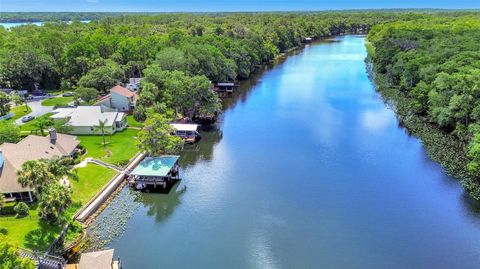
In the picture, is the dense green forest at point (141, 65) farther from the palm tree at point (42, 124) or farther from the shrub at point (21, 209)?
the shrub at point (21, 209)

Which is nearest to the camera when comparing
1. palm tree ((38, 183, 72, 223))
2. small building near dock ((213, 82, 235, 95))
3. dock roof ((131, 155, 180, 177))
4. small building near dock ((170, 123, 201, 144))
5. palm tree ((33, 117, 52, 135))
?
palm tree ((38, 183, 72, 223))

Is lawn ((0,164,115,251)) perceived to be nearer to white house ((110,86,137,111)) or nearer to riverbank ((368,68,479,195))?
white house ((110,86,137,111))

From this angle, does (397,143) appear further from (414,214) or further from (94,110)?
(94,110)

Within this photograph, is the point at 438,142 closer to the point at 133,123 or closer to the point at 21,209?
the point at 133,123

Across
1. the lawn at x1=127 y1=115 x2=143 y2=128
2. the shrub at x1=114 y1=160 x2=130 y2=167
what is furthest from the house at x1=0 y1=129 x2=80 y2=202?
the lawn at x1=127 y1=115 x2=143 y2=128

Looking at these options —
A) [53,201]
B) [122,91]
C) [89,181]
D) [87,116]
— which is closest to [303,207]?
[53,201]

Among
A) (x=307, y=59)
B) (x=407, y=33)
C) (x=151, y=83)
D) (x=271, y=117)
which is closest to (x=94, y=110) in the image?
(x=151, y=83)

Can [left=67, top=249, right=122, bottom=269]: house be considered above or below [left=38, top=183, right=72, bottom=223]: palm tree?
below
